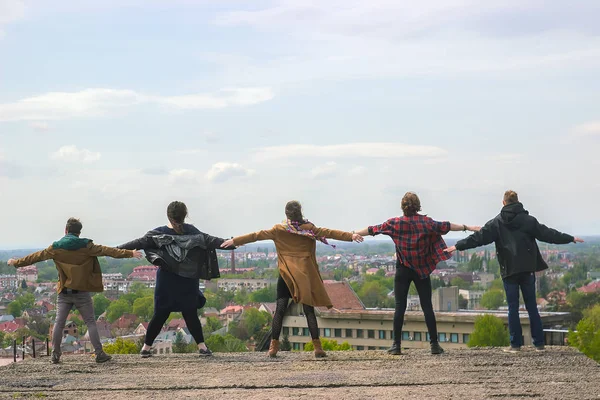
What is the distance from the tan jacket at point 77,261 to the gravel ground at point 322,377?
0.99 m

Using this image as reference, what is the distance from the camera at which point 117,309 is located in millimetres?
182375

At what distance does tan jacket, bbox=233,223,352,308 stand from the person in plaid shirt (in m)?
0.57

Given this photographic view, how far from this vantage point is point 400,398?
8117mm

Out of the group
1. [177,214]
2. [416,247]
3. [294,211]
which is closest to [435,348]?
[416,247]

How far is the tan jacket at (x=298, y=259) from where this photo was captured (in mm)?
11055

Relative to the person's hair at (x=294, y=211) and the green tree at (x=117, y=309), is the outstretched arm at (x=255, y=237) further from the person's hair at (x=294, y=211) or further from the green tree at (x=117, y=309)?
the green tree at (x=117, y=309)

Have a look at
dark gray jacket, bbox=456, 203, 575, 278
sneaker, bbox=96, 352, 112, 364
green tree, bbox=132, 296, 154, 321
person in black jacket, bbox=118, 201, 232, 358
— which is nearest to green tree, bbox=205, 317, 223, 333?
green tree, bbox=132, 296, 154, 321

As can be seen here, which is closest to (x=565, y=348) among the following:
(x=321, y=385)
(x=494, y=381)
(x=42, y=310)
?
(x=494, y=381)

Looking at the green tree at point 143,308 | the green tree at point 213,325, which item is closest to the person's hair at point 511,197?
the green tree at point 213,325

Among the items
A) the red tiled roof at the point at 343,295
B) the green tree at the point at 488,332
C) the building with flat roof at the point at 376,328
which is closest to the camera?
the green tree at the point at 488,332

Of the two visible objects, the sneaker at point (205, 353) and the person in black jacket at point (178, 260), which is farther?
the sneaker at point (205, 353)

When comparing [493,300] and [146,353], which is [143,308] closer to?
[493,300]

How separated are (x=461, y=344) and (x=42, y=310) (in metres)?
136

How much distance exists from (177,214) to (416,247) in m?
2.92
